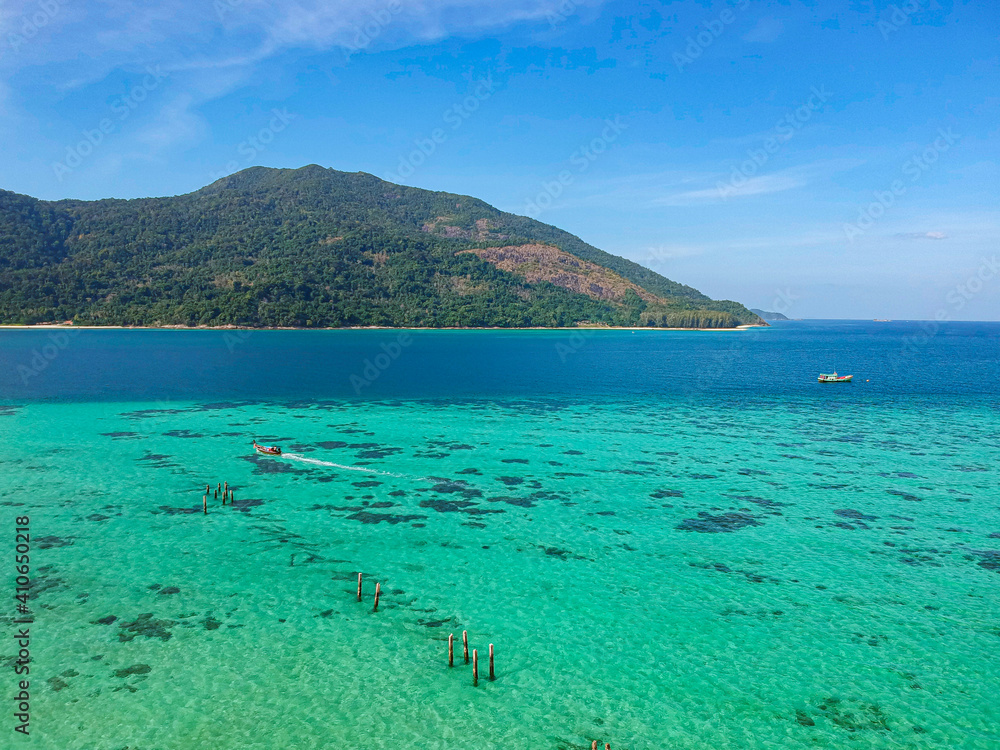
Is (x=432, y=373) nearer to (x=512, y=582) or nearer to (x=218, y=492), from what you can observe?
(x=218, y=492)

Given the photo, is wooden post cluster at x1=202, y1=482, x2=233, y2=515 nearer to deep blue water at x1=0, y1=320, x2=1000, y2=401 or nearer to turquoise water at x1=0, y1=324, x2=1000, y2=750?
turquoise water at x1=0, y1=324, x2=1000, y2=750

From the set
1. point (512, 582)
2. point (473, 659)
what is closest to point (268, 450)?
point (512, 582)

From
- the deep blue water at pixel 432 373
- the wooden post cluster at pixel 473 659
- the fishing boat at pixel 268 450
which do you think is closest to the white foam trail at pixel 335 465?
the fishing boat at pixel 268 450

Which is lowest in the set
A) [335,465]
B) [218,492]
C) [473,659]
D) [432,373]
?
[473,659]

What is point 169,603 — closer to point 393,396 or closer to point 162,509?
point 162,509

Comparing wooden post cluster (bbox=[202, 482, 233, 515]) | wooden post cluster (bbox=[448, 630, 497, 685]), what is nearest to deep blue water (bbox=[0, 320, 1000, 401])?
wooden post cluster (bbox=[202, 482, 233, 515])

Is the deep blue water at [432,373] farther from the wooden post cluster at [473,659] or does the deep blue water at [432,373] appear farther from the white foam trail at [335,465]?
the wooden post cluster at [473,659]

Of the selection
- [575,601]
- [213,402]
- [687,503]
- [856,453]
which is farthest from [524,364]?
[575,601]

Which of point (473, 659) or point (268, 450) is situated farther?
point (268, 450)
